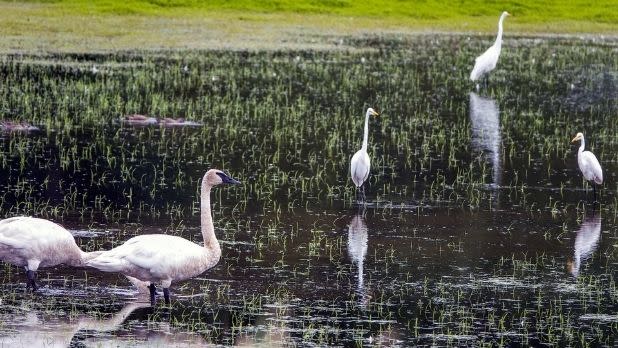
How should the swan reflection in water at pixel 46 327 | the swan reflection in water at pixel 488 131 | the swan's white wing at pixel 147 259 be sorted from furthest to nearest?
the swan reflection in water at pixel 488 131
the swan's white wing at pixel 147 259
the swan reflection in water at pixel 46 327

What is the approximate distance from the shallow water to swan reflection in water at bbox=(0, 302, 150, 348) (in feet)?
0.09

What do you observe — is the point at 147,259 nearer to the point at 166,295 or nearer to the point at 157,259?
the point at 157,259

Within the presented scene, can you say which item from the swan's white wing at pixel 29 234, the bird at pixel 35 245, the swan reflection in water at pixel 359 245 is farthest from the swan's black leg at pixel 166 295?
the swan reflection in water at pixel 359 245

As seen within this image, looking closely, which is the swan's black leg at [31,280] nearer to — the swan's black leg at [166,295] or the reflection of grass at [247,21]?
the swan's black leg at [166,295]

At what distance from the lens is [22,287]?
37.8 ft

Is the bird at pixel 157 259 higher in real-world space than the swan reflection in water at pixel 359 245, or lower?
higher

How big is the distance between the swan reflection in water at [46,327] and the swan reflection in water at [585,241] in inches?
204

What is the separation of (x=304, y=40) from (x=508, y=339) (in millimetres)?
35133

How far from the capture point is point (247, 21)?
2037 inches

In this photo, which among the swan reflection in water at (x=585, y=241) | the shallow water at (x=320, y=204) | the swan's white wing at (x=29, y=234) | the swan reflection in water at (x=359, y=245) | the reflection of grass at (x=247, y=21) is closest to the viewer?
the shallow water at (x=320, y=204)

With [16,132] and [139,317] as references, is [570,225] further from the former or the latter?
[16,132]

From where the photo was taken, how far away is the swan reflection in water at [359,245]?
12072 millimetres

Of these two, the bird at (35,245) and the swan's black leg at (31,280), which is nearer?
the bird at (35,245)

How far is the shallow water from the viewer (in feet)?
35.5
